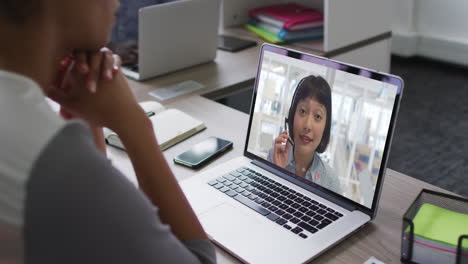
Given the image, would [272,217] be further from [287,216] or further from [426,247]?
[426,247]

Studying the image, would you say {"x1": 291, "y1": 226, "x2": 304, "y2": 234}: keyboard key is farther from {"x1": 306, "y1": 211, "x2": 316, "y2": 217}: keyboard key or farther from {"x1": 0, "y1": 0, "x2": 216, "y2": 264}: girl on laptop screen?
{"x1": 0, "y1": 0, "x2": 216, "y2": 264}: girl on laptop screen

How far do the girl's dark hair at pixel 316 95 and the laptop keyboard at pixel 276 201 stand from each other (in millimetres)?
114

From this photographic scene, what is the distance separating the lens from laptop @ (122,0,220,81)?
1.68 metres

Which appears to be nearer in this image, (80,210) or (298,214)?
(80,210)

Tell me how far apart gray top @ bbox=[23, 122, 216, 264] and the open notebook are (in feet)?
2.47

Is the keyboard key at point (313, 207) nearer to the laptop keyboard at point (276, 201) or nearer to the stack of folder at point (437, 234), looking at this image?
the laptop keyboard at point (276, 201)

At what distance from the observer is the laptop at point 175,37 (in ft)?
5.51

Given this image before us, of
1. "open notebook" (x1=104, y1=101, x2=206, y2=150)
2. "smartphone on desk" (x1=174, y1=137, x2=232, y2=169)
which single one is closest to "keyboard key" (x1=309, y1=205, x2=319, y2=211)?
"smartphone on desk" (x1=174, y1=137, x2=232, y2=169)

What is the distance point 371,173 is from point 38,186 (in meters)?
0.64

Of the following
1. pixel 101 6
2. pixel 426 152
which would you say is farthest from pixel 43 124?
pixel 426 152

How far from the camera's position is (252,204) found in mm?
1013

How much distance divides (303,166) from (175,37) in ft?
2.99

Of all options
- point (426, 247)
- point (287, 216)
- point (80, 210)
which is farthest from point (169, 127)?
point (80, 210)

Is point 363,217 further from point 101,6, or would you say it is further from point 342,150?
point 101,6
